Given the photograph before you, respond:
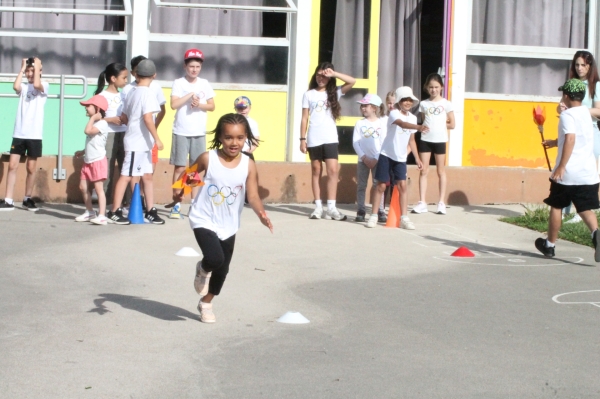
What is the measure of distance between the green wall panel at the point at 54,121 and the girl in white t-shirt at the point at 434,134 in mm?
4799

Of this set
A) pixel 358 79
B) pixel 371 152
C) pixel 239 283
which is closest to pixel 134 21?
pixel 358 79

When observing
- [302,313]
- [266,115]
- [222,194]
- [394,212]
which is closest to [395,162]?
[394,212]

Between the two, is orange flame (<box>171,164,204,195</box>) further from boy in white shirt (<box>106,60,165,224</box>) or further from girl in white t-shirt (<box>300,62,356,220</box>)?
girl in white t-shirt (<box>300,62,356,220</box>)

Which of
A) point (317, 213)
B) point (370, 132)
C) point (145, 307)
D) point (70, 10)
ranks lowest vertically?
point (145, 307)

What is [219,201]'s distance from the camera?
6891mm

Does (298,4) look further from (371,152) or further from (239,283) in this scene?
(239,283)

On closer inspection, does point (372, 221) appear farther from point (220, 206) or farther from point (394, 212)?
point (220, 206)

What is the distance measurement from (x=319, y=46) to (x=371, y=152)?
3.38 m

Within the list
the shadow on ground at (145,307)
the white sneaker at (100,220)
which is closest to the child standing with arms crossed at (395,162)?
the white sneaker at (100,220)

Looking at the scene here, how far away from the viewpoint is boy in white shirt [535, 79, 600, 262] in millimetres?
9523

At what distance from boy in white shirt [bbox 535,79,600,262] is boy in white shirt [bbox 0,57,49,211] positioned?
20.2 feet

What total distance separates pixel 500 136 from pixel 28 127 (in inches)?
274

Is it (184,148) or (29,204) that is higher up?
(184,148)

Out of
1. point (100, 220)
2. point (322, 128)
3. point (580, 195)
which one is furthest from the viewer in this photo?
point (322, 128)
